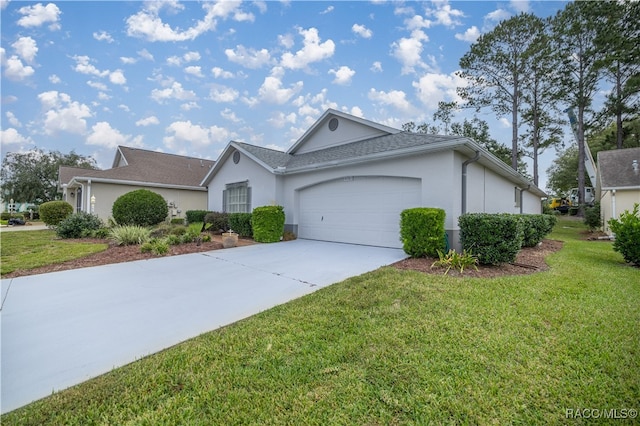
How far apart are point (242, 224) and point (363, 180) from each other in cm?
581

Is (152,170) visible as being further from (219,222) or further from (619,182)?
(619,182)

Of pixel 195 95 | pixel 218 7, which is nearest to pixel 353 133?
pixel 218 7

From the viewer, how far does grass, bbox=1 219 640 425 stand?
201cm

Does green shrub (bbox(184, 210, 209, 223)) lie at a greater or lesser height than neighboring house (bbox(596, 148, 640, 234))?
lesser

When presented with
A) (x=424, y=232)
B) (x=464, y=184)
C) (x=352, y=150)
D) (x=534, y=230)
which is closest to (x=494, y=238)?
(x=424, y=232)

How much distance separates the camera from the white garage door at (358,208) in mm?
8508

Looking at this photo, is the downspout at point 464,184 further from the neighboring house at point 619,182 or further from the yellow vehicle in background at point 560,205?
the yellow vehicle in background at point 560,205

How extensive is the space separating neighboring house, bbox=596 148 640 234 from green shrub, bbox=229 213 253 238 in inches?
672

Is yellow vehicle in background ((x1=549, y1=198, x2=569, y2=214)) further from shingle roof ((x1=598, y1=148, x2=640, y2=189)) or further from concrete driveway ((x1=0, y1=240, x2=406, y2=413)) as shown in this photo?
concrete driveway ((x1=0, y1=240, x2=406, y2=413))

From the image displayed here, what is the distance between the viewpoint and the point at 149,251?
8.15m

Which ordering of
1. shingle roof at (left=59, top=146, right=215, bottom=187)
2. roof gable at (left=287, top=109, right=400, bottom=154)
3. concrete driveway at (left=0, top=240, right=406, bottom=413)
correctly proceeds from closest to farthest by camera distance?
concrete driveway at (left=0, top=240, right=406, bottom=413), roof gable at (left=287, top=109, right=400, bottom=154), shingle roof at (left=59, top=146, right=215, bottom=187)

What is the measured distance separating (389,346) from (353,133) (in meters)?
10.4

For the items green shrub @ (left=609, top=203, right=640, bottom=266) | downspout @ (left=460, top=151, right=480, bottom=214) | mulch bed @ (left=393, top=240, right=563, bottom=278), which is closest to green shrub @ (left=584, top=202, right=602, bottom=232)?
green shrub @ (left=609, top=203, right=640, bottom=266)

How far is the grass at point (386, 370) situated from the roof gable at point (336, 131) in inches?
342
